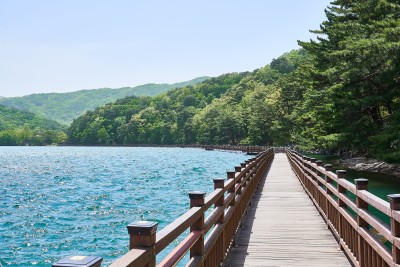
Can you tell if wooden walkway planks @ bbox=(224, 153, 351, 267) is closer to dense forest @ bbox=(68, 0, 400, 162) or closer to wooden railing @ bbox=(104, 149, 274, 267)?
wooden railing @ bbox=(104, 149, 274, 267)

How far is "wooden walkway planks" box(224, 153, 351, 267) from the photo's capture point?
5.99 meters

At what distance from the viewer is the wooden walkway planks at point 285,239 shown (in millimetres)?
5988

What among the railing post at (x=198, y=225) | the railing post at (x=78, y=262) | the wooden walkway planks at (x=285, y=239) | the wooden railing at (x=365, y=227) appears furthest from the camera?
the wooden walkway planks at (x=285, y=239)

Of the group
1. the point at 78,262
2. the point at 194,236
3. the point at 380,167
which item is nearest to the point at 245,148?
the point at 380,167

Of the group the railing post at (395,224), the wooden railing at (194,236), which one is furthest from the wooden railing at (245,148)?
the railing post at (395,224)

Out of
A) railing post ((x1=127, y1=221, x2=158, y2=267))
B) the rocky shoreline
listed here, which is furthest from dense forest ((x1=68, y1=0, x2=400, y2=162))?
railing post ((x1=127, y1=221, x2=158, y2=267))

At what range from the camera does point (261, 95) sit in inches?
4326

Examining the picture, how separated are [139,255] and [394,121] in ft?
64.5

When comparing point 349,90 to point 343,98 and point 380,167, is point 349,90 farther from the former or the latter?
point 380,167

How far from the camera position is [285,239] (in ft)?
23.9

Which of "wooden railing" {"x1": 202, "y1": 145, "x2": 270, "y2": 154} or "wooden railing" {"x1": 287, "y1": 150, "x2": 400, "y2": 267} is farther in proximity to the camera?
"wooden railing" {"x1": 202, "y1": 145, "x2": 270, "y2": 154}

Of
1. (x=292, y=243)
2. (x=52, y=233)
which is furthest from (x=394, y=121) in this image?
(x=52, y=233)

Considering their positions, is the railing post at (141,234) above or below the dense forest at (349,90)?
below

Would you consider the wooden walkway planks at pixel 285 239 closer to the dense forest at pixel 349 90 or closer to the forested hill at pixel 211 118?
the dense forest at pixel 349 90
